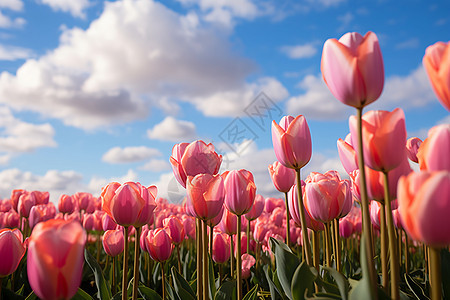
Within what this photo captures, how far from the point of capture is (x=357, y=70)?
3.74ft

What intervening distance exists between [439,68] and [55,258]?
47.3 inches

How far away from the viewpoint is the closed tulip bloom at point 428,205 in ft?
2.72

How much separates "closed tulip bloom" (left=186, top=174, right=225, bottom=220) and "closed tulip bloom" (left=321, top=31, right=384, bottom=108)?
27.5 inches

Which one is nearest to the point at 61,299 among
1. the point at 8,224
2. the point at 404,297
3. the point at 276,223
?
the point at 404,297

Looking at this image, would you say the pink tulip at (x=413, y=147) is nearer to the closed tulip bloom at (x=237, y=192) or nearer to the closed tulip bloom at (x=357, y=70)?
the closed tulip bloom at (x=237, y=192)

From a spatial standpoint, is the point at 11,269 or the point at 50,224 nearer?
the point at 50,224

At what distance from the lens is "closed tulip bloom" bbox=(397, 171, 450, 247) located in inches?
32.7

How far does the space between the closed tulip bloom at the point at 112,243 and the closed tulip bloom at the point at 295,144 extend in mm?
1728

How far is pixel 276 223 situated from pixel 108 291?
10.4 ft

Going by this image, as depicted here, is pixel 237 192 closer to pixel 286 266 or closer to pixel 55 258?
pixel 286 266

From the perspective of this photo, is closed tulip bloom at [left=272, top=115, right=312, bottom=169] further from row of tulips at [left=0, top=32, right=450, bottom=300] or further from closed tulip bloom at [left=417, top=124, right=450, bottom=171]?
closed tulip bloom at [left=417, top=124, right=450, bottom=171]

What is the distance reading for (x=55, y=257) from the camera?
968mm

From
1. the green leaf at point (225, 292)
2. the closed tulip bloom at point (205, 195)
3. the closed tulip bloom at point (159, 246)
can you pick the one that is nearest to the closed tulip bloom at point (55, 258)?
Answer: the closed tulip bloom at point (205, 195)

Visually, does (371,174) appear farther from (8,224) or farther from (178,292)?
(8,224)
